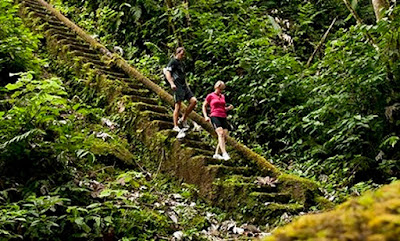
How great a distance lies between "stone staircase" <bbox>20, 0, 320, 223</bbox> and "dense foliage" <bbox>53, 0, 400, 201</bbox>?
85 centimetres

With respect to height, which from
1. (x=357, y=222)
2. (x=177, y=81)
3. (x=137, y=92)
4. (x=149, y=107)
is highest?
(x=357, y=222)

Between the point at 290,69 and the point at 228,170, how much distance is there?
3482mm

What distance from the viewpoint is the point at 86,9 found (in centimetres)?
1332

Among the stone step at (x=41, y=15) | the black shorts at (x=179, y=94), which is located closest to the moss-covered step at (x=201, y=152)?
the black shorts at (x=179, y=94)

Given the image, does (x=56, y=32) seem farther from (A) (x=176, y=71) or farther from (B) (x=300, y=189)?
(B) (x=300, y=189)

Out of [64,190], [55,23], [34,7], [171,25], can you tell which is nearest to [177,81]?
[64,190]

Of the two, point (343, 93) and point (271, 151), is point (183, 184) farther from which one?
point (343, 93)

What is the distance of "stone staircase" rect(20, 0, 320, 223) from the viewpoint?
6.02 meters

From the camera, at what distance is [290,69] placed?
9.20 meters

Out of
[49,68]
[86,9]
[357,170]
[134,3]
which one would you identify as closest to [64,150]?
[357,170]

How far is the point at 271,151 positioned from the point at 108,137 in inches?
130

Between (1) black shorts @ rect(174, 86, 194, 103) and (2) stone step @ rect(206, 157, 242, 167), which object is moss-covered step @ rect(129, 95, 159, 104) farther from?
(2) stone step @ rect(206, 157, 242, 167)

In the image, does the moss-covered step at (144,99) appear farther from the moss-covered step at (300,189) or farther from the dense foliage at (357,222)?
the dense foliage at (357,222)

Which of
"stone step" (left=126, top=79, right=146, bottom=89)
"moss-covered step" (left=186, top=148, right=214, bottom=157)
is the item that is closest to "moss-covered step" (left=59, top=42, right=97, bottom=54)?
"stone step" (left=126, top=79, right=146, bottom=89)
